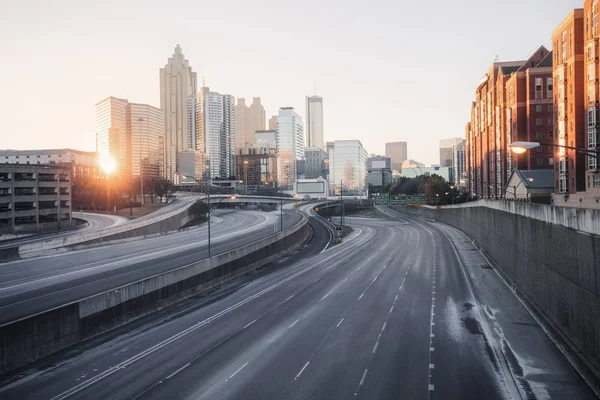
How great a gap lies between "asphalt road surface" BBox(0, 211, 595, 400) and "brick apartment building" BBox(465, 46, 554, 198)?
43560 millimetres

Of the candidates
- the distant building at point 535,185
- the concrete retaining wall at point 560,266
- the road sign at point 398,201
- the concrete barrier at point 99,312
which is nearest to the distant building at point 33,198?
the concrete barrier at point 99,312

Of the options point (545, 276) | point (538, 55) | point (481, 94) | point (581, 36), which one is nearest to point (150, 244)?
point (545, 276)

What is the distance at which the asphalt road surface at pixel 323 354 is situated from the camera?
774 inches

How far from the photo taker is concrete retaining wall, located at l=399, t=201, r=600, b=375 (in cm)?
2058

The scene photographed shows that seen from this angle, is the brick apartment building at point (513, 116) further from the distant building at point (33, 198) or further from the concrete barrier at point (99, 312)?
the distant building at point (33, 198)

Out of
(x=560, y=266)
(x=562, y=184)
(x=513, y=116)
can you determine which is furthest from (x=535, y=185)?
(x=560, y=266)

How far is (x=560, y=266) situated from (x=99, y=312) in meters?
24.8

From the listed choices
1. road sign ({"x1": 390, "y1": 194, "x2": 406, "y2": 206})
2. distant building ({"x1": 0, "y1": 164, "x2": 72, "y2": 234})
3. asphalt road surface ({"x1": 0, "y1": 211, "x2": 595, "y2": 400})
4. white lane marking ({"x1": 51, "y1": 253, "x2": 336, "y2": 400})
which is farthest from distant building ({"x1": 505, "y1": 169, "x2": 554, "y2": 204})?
road sign ({"x1": 390, "y1": 194, "x2": 406, "y2": 206})

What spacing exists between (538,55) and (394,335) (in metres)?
90.1

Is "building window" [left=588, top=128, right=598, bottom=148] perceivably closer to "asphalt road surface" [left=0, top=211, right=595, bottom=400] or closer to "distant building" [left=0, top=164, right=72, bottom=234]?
"asphalt road surface" [left=0, top=211, right=595, bottom=400]

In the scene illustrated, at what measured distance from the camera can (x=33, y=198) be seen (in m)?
90.4

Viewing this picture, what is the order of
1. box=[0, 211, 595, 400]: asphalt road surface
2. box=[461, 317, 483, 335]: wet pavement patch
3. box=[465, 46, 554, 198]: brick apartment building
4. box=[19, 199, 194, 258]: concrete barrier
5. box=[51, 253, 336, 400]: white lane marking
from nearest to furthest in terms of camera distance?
box=[0, 211, 595, 400]: asphalt road surface < box=[51, 253, 336, 400]: white lane marking < box=[461, 317, 483, 335]: wet pavement patch < box=[19, 199, 194, 258]: concrete barrier < box=[465, 46, 554, 198]: brick apartment building

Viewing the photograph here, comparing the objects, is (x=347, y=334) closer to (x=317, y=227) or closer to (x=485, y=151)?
(x=317, y=227)

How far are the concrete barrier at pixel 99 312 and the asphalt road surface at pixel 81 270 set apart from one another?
2655mm
